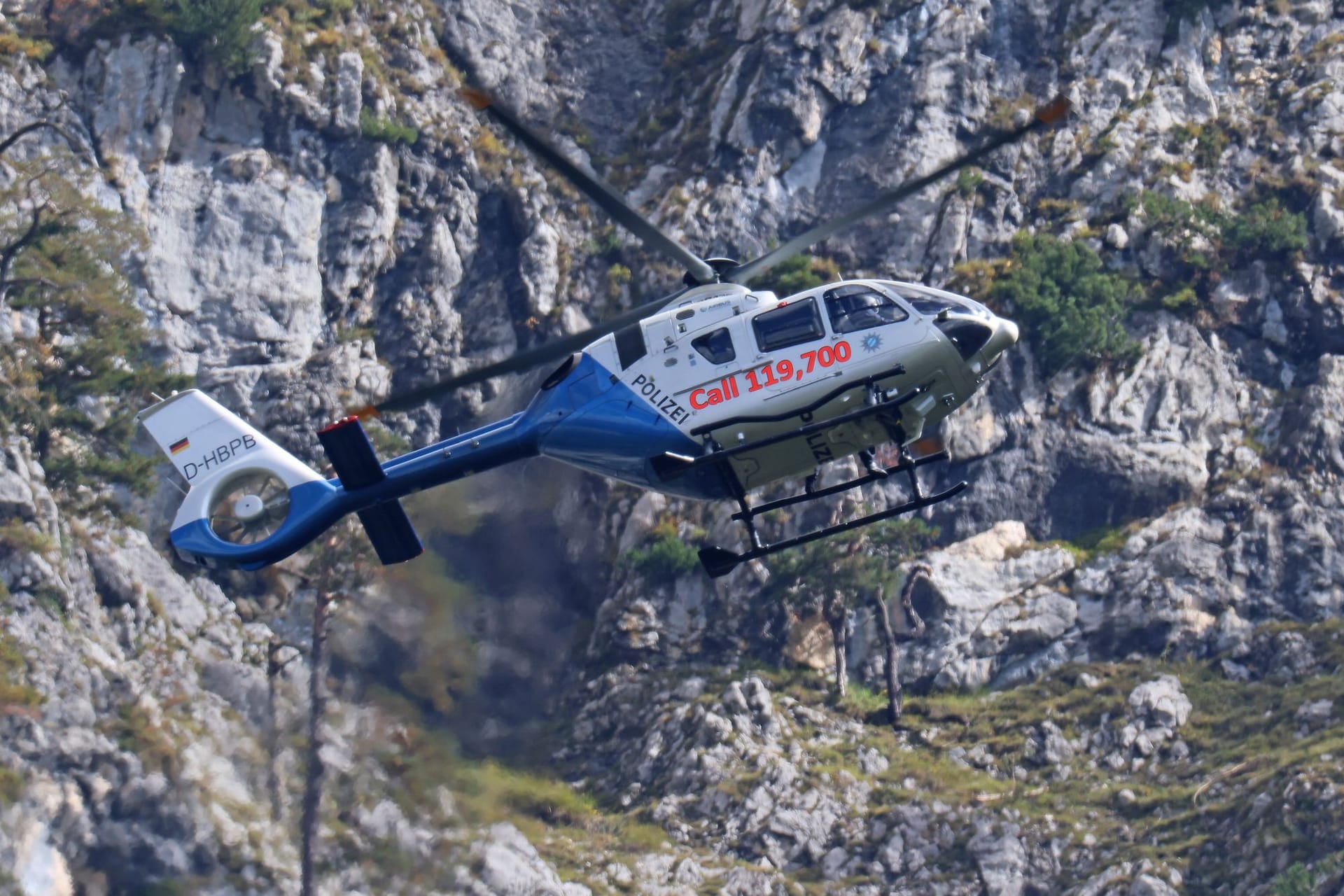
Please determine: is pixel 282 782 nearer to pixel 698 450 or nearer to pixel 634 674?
pixel 634 674

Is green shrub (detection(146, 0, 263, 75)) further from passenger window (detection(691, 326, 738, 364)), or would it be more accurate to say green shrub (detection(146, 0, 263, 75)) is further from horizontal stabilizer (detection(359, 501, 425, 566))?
passenger window (detection(691, 326, 738, 364))

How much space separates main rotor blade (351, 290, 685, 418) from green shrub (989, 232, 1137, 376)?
50.7 ft

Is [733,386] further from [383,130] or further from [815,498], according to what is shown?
[383,130]

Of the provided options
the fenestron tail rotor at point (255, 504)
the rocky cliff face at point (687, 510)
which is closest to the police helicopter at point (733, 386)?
the fenestron tail rotor at point (255, 504)

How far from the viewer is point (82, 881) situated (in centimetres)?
2895

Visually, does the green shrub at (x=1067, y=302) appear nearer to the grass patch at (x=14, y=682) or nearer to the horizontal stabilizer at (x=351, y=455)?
the horizontal stabilizer at (x=351, y=455)

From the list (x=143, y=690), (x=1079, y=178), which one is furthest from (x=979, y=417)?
(x=143, y=690)

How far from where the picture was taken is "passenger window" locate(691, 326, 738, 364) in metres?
21.0

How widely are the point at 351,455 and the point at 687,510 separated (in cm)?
1325

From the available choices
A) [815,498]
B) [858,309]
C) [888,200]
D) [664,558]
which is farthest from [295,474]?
[664,558]

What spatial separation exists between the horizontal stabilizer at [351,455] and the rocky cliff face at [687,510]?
388 inches

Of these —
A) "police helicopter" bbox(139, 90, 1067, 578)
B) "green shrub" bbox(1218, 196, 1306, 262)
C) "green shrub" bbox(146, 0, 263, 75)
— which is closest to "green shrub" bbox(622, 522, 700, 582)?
"police helicopter" bbox(139, 90, 1067, 578)

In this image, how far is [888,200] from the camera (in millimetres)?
20531

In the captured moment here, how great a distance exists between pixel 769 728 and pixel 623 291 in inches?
455
